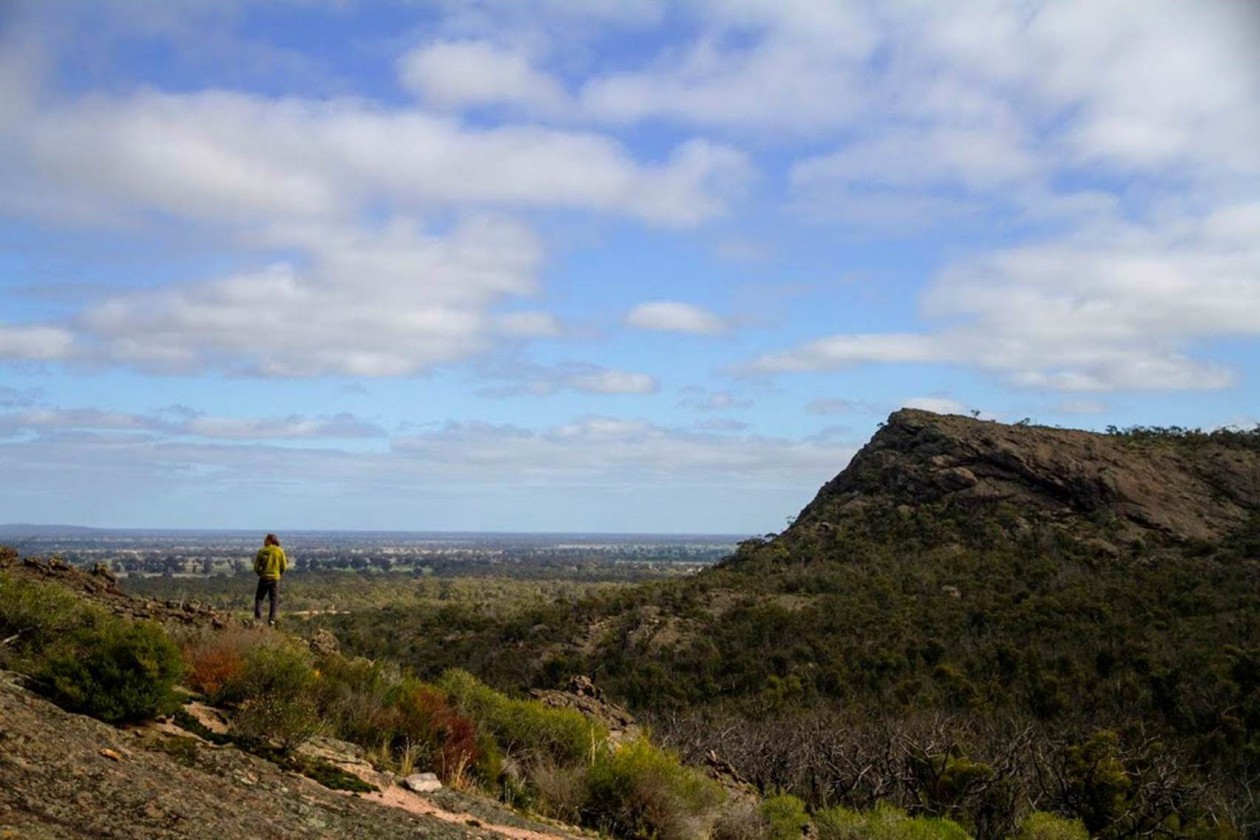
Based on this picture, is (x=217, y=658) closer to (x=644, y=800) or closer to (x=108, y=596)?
(x=108, y=596)

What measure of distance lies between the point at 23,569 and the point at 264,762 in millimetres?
7560

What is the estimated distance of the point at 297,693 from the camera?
995cm

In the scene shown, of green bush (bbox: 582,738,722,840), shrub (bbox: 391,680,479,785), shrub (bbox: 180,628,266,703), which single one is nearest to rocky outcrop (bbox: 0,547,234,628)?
shrub (bbox: 180,628,266,703)

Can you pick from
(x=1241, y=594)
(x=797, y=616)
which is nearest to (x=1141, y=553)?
(x=1241, y=594)

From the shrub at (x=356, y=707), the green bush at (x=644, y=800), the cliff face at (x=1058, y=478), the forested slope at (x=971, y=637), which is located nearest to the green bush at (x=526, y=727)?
the green bush at (x=644, y=800)

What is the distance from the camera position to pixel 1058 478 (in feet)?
158

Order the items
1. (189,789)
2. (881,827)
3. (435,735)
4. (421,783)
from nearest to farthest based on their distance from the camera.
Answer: (189,789) → (421,783) → (435,735) → (881,827)

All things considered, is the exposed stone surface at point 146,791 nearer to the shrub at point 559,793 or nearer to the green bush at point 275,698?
the green bush at point 275,698

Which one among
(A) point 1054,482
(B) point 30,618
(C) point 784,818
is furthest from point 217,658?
(A) point 1054,482

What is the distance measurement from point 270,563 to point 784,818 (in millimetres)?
9706

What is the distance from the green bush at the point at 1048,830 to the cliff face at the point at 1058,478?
31843 mm

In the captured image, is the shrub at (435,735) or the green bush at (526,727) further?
the green bush at (526,727)

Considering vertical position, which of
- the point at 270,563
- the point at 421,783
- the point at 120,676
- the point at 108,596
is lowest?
the point at 421,783

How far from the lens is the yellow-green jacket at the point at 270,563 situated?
17062 millimetres
